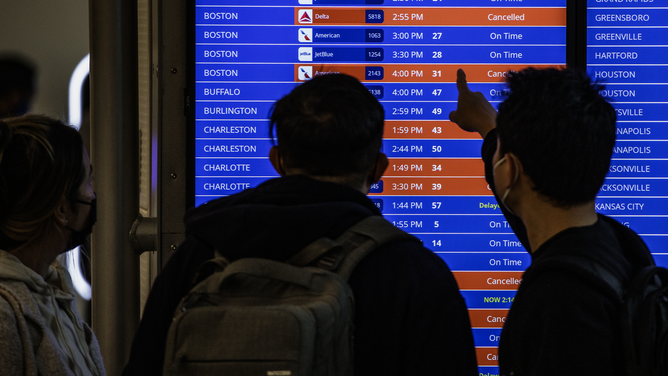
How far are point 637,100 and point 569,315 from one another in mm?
1371

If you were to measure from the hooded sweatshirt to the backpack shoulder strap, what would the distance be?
585 millimetres

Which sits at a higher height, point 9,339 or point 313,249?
point 313,249

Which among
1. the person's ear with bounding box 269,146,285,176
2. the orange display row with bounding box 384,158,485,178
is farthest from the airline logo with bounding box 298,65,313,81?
the person's ear with bounding box 269,146,285,176

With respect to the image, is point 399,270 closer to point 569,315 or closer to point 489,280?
point 569,315

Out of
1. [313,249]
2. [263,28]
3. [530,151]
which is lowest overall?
[313,249]

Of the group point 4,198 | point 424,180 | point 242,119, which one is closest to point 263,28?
point 242,119

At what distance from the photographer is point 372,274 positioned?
45.0 inches

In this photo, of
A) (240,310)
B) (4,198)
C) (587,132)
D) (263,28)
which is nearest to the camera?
(240,310)

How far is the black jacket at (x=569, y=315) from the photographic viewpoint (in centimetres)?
103

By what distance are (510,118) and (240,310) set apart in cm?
70

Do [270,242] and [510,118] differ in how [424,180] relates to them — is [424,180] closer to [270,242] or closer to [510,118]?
[510,118]

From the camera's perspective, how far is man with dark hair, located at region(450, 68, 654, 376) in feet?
3.39

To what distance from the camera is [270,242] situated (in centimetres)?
111

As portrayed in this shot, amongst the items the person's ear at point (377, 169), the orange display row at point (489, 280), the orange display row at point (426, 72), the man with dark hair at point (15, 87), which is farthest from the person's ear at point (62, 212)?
the man with dark hair at point (15, 87)
